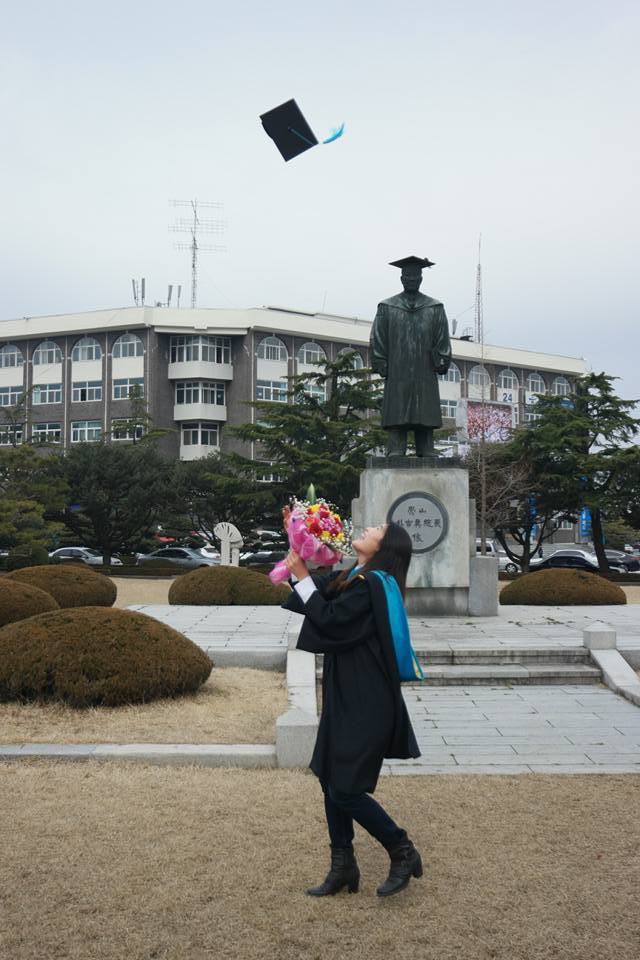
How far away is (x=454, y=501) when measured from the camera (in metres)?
11.6

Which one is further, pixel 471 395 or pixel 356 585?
pixel 471 395

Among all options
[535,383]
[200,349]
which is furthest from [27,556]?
[535,383]

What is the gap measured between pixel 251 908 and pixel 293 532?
1564 mm

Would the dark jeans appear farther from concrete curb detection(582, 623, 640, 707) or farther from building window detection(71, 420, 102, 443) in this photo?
building window detection(71, 420, 102, 443)

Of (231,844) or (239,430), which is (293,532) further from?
(239,430)

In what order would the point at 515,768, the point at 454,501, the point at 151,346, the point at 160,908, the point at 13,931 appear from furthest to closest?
the point at 151,346, the point at 454,501, the point at 515,768, the point at 160,908, the point at 13,931

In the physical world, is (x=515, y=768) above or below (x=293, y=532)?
below

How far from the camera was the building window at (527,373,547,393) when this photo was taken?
5950 centimetres

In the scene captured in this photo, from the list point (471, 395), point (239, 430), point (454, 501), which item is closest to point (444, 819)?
point (454, 501)

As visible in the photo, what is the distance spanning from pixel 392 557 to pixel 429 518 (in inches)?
305

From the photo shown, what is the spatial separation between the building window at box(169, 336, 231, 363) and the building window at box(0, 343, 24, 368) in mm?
9253

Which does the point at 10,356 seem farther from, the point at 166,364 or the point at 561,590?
the point at 561,590

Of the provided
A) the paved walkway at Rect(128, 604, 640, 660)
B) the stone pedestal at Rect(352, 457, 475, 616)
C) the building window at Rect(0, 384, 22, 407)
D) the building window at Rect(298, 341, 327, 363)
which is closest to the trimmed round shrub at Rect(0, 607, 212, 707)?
the paved walkway at Rect(128, 604, 640, 660)

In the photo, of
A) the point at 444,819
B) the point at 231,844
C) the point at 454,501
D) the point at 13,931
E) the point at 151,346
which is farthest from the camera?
the point at 151,346
